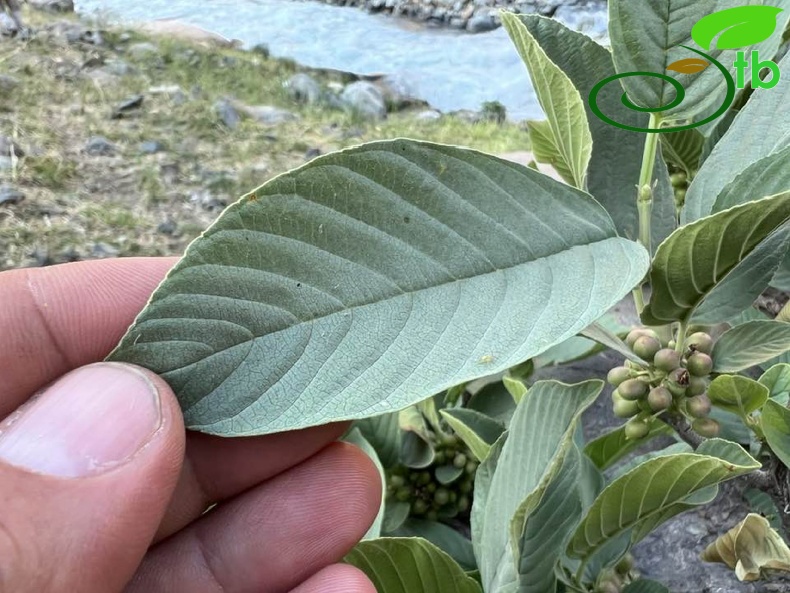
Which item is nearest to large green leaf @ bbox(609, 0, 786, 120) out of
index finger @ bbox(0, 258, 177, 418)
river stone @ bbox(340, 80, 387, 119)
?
index finger @ bbox(0, 258, 177, 418)

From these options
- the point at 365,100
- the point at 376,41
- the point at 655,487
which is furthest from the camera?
the point at 376,41

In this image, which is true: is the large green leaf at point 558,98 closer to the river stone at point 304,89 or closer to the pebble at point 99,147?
the pebble at point 99,147

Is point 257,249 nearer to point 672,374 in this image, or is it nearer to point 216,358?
point 216,358

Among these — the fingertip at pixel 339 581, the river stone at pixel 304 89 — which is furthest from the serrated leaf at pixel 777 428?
the river stone at pixel 304 89

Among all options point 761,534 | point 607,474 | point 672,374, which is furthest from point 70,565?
point 607,474

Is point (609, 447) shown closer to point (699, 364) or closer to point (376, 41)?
point (699, 364)

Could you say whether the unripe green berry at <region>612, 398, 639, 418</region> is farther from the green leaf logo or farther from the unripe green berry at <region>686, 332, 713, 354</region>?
the green leaf logo

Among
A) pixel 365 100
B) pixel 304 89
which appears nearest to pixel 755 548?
pixel 365 100

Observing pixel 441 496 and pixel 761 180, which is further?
pixel 441 496
